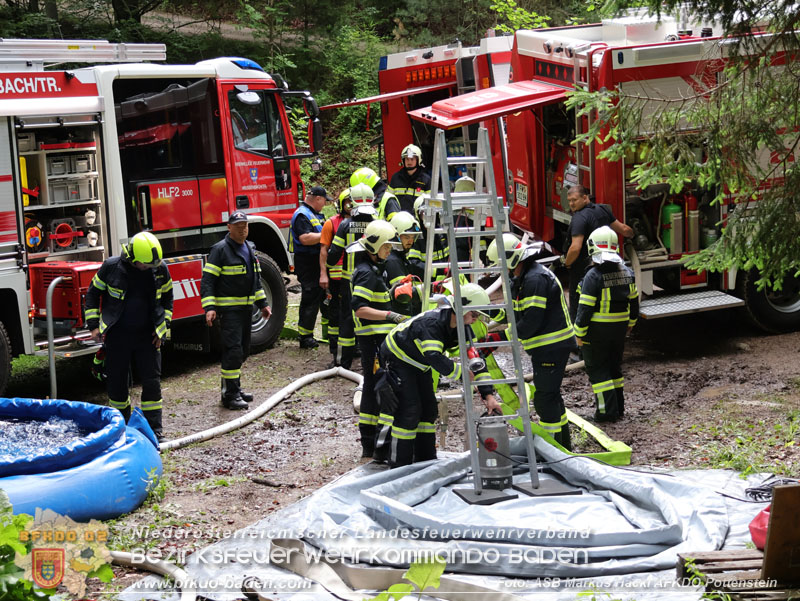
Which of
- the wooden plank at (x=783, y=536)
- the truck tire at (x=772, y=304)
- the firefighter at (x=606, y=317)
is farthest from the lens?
the truck tire at (x=772, y=304)

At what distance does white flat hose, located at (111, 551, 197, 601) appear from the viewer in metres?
4.98

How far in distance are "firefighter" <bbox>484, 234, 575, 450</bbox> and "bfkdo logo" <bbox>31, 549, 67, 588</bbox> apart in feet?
12.8

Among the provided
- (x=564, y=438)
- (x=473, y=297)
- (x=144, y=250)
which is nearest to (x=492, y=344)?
(x=473, y=297)

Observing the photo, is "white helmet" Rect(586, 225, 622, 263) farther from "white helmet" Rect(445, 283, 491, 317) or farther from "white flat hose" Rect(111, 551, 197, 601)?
"white flat hose" Rect(111, 551, 197, 601)

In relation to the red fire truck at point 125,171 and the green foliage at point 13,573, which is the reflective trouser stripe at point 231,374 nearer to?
the red fire truck at point 125,171

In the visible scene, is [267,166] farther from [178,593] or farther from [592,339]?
[178,593]

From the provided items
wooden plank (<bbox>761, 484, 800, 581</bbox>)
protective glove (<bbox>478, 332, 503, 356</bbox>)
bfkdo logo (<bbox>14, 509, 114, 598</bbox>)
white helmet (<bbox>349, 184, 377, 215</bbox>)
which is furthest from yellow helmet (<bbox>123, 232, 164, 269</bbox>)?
wooden plank (<bbox>761, 484, 800, 581</bbox>)

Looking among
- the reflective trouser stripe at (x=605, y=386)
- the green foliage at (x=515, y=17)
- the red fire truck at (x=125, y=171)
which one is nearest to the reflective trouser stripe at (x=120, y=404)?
the red fire truck at (x=125, y=171)

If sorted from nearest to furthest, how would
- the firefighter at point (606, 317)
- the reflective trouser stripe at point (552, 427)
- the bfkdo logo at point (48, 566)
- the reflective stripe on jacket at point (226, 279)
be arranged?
the bfkdo logo at point (48, 566) → the reflective trouser stripe at point (552, 427) → the firefighter at point (606, 317) → the reflective stripe on jacket at point (226, 279)

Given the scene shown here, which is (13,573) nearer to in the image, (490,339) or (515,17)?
(490,339)

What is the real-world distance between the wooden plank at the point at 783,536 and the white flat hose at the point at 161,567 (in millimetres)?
2815

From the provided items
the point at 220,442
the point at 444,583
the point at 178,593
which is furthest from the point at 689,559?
the point at 220,442

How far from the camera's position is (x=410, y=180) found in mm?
10797

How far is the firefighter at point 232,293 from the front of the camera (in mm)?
8336
